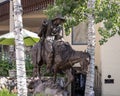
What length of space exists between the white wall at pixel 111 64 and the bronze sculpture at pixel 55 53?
591 cm

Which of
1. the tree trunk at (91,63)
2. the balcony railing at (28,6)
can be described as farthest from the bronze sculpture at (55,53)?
the balcony railing at (28,6)

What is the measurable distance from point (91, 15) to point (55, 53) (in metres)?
1.63

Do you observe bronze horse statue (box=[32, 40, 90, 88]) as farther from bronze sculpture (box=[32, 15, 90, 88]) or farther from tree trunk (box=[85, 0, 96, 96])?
tree trunk (box=[85, 0, 96, 96])

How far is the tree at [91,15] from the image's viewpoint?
39.4 feet

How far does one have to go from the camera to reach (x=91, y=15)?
12.2 m

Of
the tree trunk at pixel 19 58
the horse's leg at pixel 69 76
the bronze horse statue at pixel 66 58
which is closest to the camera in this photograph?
the tree trunk at pixel 19 58

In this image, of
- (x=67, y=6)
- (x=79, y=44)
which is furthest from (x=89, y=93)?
(x=79, y=44)

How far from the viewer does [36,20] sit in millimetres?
23891

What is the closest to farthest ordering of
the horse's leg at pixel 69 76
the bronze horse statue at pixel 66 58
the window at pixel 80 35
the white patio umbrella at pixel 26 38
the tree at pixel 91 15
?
the bronze horse statue at pixel 66 58 < the horse's leg at pixel 69 76 < the tree at pixel 91 15 < the white patio umbrella at pixel 26 38 < the window at pixel 80 35

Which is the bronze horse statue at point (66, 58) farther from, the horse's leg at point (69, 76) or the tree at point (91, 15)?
the tree at point (91, 15)

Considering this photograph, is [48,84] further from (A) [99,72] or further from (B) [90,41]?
(A) [99,72]

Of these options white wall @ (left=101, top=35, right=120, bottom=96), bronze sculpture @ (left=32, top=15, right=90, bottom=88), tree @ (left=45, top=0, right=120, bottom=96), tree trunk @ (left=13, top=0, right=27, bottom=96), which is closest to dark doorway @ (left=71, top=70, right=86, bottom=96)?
white wall @ (left=101, top=35, right=120, bottom=96)

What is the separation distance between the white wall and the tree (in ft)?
13.6

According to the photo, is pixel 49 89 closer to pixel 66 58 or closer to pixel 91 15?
pixel 66 58
